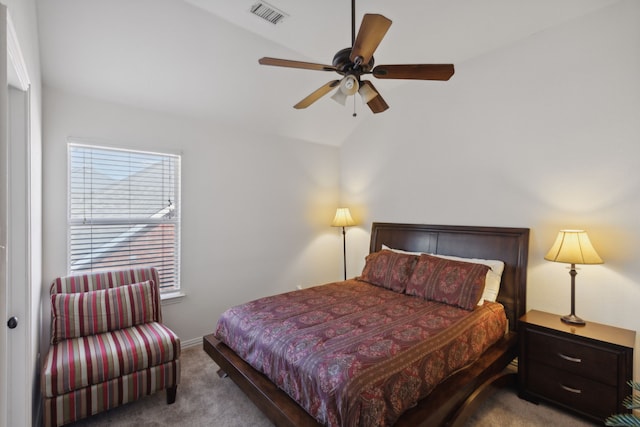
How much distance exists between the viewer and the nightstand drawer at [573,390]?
2.02 m

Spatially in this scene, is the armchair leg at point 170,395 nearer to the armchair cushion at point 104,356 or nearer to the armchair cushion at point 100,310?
the armchair cushion at point 104,356

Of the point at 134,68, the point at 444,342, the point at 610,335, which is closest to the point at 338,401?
the point at 444,342

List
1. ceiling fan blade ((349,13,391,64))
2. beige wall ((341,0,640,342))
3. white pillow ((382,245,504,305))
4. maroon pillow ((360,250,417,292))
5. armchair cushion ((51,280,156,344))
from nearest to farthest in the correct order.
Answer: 1. ceiling fan blade ((349,13,391,64))
2. armchair cushion ((51,280,156,344))
3. beige wall ((341,0,640,342))
4. white pillow ((382,245,504,305))
5. maroon pillow ((360,250,417,292))

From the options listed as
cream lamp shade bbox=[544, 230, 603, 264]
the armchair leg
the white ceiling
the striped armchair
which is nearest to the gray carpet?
the armchair leg

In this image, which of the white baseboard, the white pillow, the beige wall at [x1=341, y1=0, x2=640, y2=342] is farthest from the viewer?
the white baseboard

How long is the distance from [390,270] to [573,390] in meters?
1.62

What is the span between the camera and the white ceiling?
2232 millimetres

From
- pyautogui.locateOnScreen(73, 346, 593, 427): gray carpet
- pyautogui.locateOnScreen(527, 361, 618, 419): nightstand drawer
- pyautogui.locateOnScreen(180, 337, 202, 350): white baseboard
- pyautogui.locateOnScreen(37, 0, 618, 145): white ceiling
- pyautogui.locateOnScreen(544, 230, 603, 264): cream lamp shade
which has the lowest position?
pyautogui.locateOnScreen(73, 346, 593, 427): gray carpet

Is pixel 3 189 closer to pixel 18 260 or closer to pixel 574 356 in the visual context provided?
pixel 18 260

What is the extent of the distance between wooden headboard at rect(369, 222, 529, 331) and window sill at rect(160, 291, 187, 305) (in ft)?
8.24

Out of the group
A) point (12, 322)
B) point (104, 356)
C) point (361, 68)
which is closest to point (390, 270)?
point (361, 68)

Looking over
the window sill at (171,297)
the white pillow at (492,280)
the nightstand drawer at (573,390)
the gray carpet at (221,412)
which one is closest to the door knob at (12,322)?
the gray carpet at (221,412)

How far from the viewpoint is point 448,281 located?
8.81ft

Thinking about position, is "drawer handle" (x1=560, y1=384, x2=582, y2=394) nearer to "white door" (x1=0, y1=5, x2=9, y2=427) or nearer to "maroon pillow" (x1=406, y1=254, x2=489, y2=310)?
"maroon pillow" (x1=406, y1=254, x2=489, y2=310)
